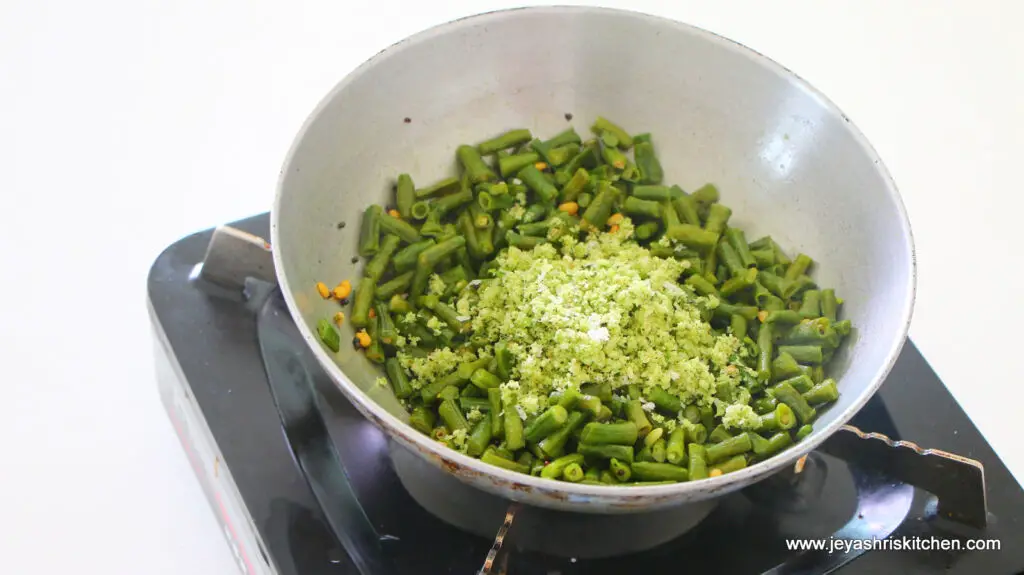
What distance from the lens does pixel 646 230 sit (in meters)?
1.27

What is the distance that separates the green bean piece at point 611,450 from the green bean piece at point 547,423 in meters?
0.03

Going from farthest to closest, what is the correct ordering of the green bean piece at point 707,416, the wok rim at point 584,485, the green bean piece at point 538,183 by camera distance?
1. the green bean piece at point 538,183
2. the green bean piece at point 707,416
3. the wok rim at point 584,485

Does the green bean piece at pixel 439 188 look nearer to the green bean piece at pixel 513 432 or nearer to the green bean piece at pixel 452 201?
the green bean piece at pixel 452 201

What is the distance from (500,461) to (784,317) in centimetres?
41

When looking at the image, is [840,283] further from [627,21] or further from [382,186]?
[382,186]

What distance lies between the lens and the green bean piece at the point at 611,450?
101 centimetres

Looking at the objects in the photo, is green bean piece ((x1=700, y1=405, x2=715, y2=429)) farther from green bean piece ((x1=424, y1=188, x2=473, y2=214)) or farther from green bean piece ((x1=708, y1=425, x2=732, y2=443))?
green bean piece ((x1=424, y1=188, x2=473, y2=214))

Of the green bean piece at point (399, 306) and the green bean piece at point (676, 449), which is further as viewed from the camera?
the green bean piece at point (399, 306)

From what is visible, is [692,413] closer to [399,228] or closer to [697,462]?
[697,462]

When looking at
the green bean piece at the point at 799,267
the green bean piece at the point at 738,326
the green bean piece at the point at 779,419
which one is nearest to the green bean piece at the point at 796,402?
the green bean piece at the point at 779,419

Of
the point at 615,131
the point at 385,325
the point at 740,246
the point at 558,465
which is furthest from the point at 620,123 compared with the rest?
the point at 558,465

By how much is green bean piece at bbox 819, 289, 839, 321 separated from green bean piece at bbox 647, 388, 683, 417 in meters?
0.24

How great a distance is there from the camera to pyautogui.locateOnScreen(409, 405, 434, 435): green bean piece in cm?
107

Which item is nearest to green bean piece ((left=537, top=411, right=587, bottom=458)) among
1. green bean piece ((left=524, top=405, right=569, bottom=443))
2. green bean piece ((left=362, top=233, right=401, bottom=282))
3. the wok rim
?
green bean piece ((left=524, top=405, right=569, bottom=443))
